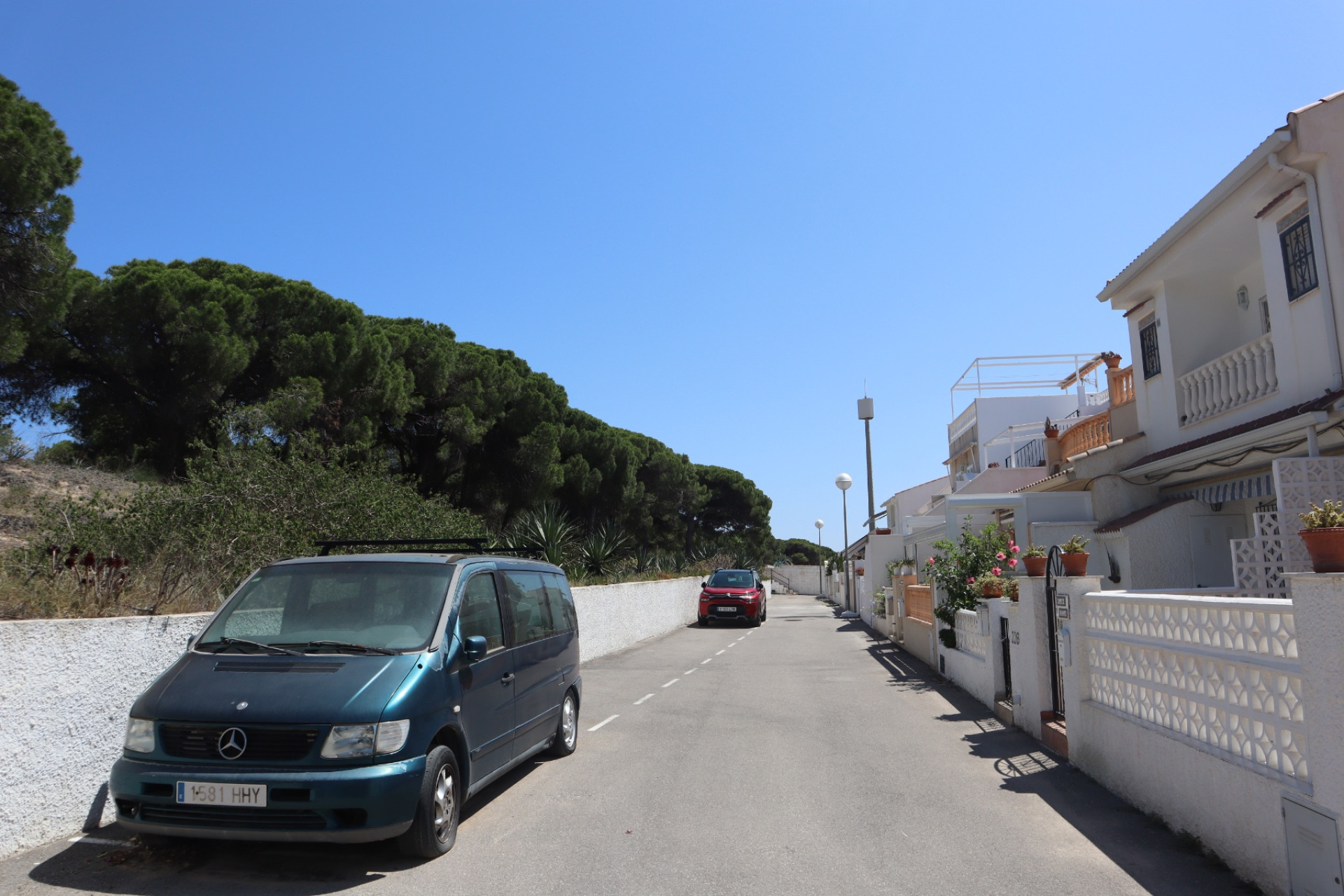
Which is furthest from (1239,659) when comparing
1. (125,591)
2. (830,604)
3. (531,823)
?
(830,604)

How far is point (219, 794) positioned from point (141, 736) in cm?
69

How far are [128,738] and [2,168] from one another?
13087 millimetres

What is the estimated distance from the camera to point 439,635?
18.5ft

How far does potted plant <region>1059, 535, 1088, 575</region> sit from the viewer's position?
25.3ft

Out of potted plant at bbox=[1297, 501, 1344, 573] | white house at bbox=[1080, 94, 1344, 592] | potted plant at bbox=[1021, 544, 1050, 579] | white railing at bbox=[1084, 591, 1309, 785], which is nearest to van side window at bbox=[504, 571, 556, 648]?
white railing at bbox=[1084, 591, 1309, 785]

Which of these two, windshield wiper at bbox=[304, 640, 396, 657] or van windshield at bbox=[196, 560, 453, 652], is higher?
van windshield at bbox=[196, 560, 453, 652]

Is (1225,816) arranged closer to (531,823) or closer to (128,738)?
(531,823)

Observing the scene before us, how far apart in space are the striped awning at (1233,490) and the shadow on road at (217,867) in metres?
10.6

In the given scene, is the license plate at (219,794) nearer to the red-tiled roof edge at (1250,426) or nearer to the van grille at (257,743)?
the van grille at (257,743)

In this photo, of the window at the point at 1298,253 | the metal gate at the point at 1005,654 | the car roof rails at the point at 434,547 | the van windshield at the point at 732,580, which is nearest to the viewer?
the car roof rails at the point at 434,547

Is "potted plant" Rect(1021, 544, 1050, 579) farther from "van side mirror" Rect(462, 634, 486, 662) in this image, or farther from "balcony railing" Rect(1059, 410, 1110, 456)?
"balcony railing" Rect(1059, 410, 1110, 456)

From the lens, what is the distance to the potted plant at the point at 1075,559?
25.3 feet

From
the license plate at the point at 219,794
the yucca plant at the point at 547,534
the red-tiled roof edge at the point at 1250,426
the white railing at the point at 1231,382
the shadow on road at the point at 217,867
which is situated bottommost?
the shadow on road at the point at 217,867

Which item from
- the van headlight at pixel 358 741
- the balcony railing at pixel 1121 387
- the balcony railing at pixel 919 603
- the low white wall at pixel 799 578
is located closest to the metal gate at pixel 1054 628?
the van headlight at pixel 358 741
